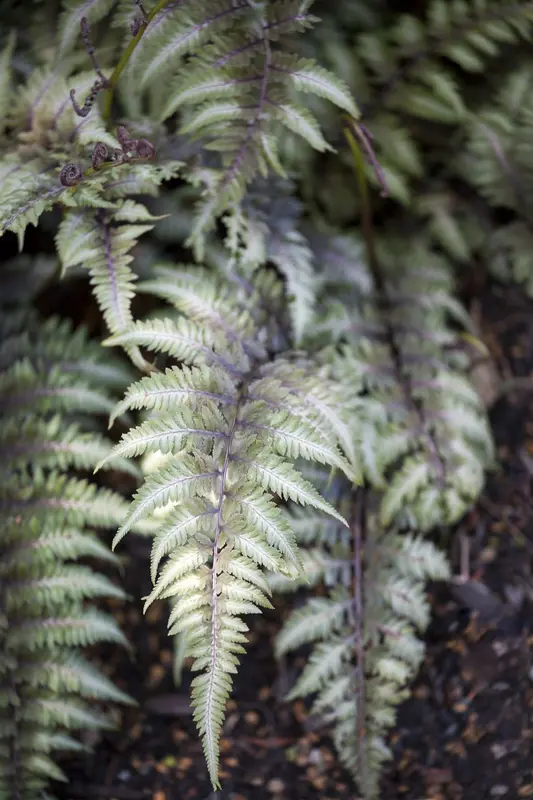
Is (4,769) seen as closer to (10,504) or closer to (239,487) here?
(10,504)

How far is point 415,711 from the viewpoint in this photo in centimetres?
190

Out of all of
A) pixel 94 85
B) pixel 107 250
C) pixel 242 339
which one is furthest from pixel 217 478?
pixel 94 85

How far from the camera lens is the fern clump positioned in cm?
168

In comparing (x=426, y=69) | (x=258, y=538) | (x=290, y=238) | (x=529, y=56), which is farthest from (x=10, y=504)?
(x=529, y=56)

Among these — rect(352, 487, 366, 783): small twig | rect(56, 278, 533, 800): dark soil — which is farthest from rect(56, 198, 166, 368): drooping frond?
rect(56, 278, 533, 800): dark soil

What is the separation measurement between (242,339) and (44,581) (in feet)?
2.54

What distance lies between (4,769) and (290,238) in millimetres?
1521

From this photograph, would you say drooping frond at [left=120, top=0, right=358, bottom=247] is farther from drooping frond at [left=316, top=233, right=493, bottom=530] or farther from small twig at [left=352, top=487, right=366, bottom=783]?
small twig at [left=352, top=487, right=366, bottom=783]

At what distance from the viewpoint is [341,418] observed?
160cm

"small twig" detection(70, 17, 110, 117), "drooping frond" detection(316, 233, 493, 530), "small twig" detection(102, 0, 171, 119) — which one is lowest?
"drooping frond" detection(316, 233, 493, 530)

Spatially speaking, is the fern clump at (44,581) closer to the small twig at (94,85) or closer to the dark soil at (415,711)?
the dark soil at (415,711)

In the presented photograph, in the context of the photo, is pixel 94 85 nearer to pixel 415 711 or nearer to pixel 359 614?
pixel 359 614

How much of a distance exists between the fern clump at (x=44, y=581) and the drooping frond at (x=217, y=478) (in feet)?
1.14

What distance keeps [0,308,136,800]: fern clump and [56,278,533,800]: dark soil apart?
0.26m
